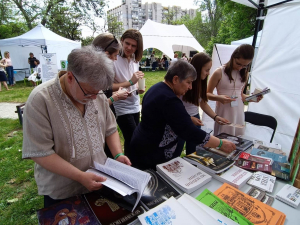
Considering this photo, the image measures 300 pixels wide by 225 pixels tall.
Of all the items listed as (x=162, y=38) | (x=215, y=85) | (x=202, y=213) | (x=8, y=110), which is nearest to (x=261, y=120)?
(x=215, y=85)

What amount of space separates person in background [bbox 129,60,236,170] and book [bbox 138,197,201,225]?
51cm

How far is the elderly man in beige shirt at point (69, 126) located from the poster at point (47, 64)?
3.82 meters

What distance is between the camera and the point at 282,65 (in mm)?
2793

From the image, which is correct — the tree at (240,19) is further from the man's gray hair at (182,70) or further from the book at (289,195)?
the book at (289,195)

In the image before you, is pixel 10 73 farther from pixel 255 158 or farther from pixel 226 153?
pixel 255 158

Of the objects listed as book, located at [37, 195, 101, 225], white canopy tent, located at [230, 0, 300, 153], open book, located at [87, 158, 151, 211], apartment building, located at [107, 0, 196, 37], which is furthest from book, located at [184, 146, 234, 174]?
apartment building, located at [107, 0, 196, 37]

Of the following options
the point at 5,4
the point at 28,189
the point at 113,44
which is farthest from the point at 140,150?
the point at 5,4

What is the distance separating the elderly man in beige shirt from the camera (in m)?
0.92

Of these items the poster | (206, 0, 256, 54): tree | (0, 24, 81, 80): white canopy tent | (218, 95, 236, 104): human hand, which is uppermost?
(206, 0, 256, 54): tree

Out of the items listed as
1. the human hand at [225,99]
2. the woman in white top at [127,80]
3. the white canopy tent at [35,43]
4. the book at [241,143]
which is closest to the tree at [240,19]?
the white canopy tent at [35,43]

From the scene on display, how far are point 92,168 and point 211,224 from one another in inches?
27.1

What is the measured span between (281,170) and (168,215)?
1023 mm

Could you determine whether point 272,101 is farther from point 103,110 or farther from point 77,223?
point 77,223

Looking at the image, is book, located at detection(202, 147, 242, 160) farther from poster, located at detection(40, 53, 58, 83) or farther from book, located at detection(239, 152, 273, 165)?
poster, located at detection(40, 53, 58, 83)
